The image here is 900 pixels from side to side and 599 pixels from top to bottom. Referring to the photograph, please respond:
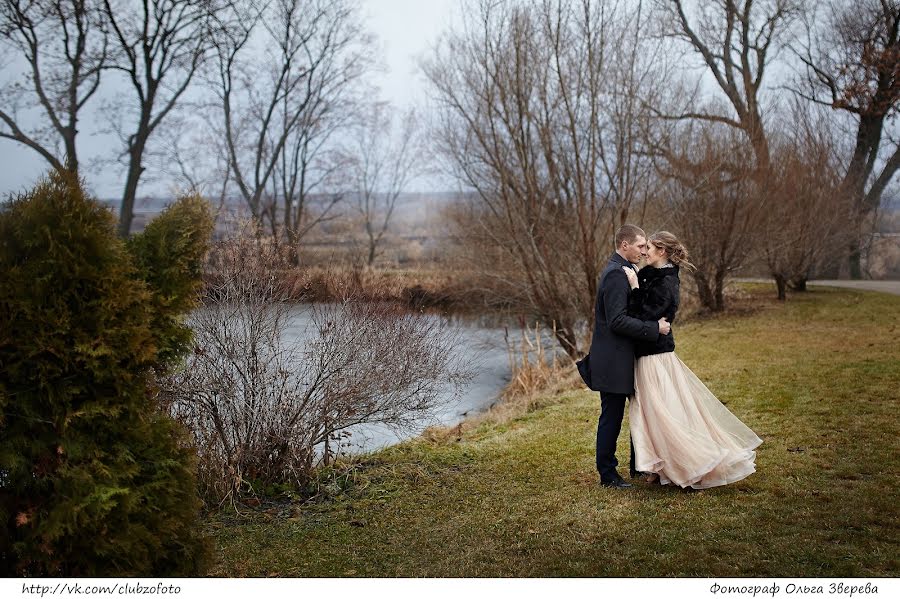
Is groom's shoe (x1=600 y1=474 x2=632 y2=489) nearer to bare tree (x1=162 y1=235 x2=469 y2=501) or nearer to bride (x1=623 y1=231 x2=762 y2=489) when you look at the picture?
bride (x1=623 y1=231 x2=762 y2=489)

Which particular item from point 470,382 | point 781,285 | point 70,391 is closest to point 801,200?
point 781,285

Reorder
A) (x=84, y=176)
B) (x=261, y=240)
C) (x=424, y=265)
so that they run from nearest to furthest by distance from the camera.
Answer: (x=84, y=176) < (x=261, y=240) < (x=424, y=265)

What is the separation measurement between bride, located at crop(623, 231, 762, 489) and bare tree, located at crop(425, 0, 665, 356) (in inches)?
238

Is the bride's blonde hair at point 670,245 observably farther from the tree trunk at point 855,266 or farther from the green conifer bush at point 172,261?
the tree trunk at point 855,266

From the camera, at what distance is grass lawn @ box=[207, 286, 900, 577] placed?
3.38 meters

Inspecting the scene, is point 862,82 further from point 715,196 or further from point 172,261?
point 172,261

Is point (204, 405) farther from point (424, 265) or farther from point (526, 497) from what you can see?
point (424, 265)

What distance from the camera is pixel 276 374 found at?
15.6 ft

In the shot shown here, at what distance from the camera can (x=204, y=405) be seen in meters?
4.56

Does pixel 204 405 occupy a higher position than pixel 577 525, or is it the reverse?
pixel 204 405

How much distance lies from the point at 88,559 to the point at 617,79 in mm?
9154

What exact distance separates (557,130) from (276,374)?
7087mm
